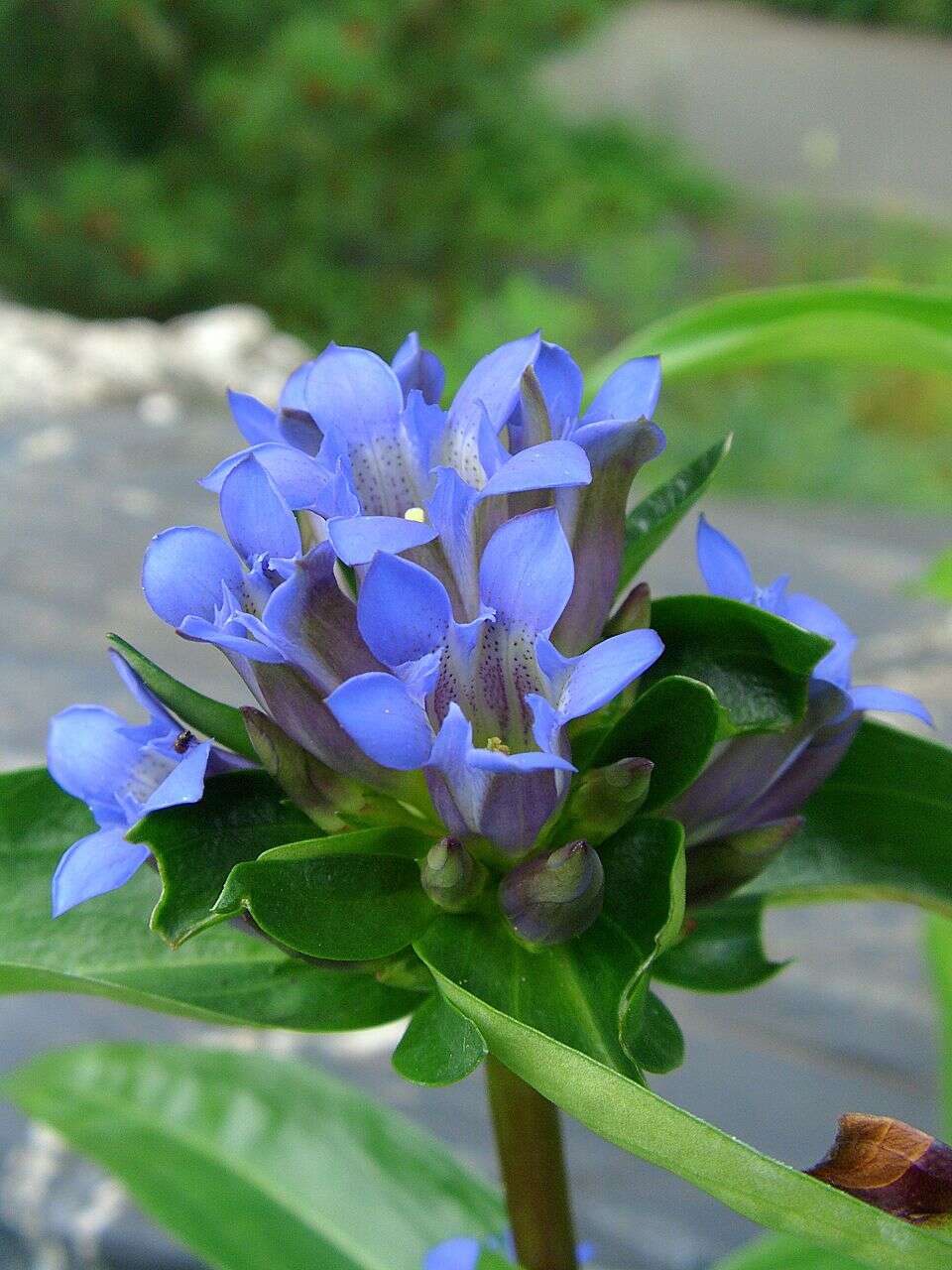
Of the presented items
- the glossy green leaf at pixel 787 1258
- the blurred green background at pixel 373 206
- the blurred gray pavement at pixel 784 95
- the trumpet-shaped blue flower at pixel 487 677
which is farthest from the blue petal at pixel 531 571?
the blurred gray pavement at pixel 784 95

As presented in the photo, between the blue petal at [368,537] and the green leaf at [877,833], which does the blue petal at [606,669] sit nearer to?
the blue petal at [368,537]

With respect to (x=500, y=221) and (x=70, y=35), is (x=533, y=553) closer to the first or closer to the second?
(x=70, y=35)

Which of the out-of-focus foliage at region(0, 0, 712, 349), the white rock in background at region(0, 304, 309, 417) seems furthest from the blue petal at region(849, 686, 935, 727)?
the out-of-focus foliage at region(0, 0, 712, 349)

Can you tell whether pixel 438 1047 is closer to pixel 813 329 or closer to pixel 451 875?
pixel 451 875

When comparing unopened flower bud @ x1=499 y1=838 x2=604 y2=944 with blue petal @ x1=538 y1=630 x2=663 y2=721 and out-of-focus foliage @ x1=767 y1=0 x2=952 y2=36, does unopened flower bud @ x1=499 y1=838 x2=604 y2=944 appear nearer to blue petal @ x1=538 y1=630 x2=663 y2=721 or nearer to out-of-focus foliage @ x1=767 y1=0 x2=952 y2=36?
blue petal @ x1=538 y1=630 x2=663 y2=721

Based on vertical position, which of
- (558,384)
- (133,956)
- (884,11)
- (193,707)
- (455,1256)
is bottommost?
(455,1256)

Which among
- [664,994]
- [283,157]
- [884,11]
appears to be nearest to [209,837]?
[664,994]
